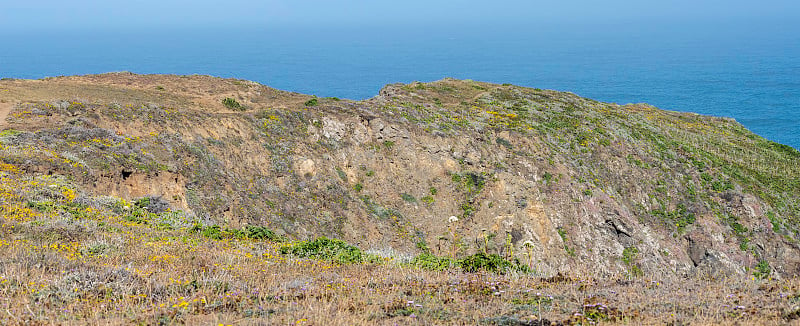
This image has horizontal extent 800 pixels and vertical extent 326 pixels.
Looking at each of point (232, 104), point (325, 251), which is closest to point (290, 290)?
point (325, 251)

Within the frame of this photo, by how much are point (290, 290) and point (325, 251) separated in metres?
5.23

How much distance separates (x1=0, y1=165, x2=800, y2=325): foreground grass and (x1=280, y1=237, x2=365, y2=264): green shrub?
0.26ft

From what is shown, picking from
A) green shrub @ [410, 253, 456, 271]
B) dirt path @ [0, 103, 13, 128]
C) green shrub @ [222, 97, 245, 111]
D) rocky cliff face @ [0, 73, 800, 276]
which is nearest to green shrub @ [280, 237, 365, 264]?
green shrub @ [410, 253, 456, 271]

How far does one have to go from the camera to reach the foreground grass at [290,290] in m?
9.25

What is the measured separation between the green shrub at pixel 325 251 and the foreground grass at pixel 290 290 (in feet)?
0.26

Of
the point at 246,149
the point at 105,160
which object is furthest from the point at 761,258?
the point at 105,160

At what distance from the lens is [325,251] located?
16.2m

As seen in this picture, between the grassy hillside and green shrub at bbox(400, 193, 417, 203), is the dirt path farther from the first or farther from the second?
green shrub at bbox(400, 193, 417, 203)

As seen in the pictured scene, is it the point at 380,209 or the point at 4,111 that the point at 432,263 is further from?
the point at 4,111

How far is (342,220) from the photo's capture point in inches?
1148

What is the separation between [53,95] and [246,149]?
12578mm

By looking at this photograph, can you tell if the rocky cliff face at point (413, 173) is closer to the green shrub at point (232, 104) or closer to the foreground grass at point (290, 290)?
the green shrub at point (232, 104)

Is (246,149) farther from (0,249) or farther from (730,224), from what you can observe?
(730,224)

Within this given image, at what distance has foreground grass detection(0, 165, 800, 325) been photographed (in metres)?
9.25
